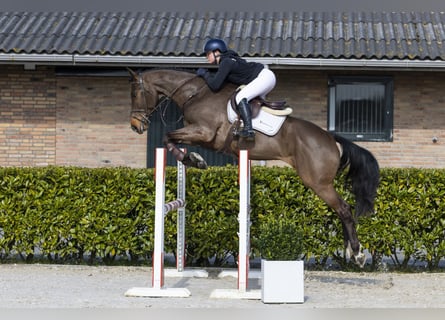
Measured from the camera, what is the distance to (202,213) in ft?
40.7

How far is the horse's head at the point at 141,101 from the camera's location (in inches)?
426

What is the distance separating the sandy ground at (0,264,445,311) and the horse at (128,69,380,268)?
0.70m

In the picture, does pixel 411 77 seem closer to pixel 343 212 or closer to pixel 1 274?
pixel 343 212

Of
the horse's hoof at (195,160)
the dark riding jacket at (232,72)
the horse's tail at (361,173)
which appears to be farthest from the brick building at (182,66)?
the horse's hoof at (195,160)

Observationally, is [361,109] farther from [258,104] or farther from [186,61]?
[258,104]

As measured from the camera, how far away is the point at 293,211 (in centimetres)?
1231

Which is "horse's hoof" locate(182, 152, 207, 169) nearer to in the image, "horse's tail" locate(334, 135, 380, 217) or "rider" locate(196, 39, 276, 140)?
"rider" locate(196, 39, 276, 140)

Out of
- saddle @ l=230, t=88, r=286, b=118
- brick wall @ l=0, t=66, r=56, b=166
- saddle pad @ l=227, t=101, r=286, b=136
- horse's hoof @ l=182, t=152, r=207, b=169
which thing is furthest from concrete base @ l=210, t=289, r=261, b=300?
brick wall @ l=0, t=66, r=56, b=166

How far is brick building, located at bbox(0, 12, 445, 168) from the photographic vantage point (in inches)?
654

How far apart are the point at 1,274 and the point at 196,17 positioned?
827 centimetres

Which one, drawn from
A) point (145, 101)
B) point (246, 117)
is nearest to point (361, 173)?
point (246, 117)

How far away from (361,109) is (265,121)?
6750 mm

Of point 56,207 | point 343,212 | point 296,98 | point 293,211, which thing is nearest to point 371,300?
point 343,212

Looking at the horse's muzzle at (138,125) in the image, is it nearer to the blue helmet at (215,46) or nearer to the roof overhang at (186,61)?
the blue helmet at (215,46)
